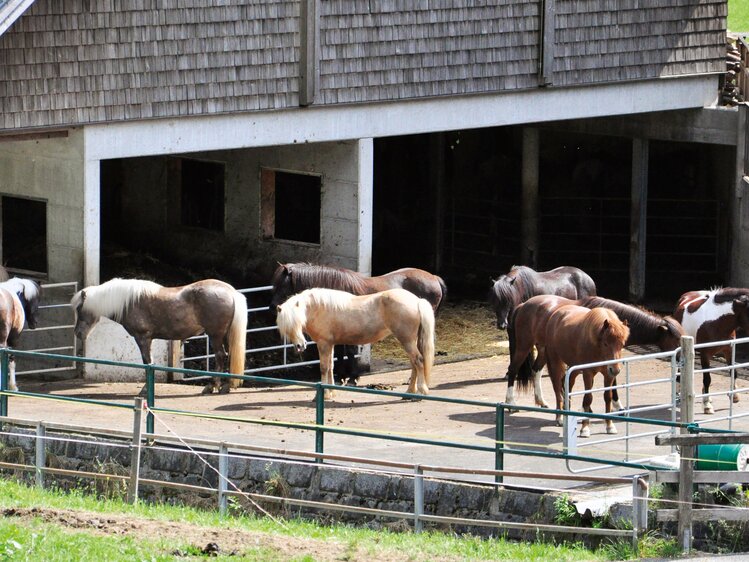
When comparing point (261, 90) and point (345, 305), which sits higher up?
point (261, 90)

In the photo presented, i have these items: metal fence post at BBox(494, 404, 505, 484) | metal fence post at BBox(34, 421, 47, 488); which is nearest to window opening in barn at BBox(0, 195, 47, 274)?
metal fence post at BBox(34, 421, 47, 488)

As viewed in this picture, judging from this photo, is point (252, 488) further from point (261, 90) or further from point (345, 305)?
point (261, 90)

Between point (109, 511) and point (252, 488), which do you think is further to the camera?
point (252, 488)

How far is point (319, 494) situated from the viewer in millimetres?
13164

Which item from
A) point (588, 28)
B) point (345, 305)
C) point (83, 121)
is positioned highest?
point (588, 28)

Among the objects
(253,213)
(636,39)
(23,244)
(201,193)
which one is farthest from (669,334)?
(23,244)

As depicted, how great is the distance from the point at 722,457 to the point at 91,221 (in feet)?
26.0

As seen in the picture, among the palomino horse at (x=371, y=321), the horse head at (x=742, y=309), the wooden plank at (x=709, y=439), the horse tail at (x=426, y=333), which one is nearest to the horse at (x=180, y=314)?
the palomino horse at (x=371, y=321)

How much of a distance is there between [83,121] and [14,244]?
496 centimetres

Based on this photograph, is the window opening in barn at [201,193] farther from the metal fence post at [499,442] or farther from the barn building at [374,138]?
the metal fence post at [499,442]

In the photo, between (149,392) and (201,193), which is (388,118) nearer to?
(201,193)

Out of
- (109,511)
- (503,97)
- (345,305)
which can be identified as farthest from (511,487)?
(503,97)

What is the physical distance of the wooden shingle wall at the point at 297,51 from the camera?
16531 mm

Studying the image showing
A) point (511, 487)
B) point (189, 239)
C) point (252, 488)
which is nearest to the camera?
point (511, 487)
